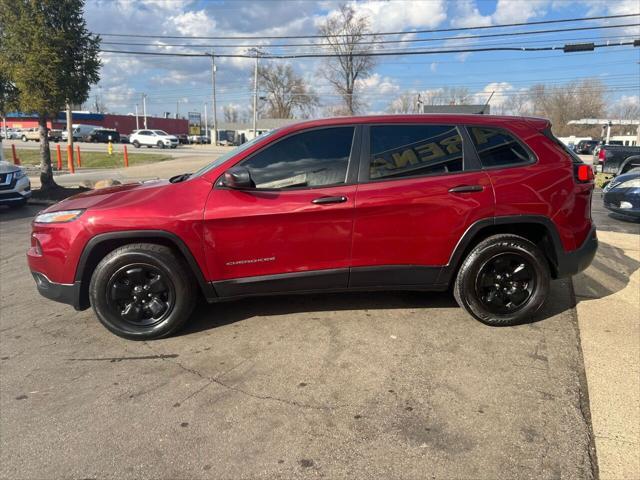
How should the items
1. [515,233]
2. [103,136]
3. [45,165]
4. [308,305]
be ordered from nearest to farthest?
1. [515,233]
2. [308,305]
3. [45,165]
4. [103,136]

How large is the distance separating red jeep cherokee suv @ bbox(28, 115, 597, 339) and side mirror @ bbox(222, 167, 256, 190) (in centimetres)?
1

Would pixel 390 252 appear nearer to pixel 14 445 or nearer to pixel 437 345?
pixel 437 345

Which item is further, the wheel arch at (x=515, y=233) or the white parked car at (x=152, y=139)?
the white parked car at (x=152, y=139)

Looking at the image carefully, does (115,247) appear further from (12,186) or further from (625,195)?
(625,195)

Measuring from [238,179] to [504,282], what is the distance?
2.35 m

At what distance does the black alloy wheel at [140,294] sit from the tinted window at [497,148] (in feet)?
8.96

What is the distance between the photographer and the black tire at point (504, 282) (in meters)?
3.83

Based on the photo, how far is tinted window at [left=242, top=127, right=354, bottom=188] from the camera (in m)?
3.68

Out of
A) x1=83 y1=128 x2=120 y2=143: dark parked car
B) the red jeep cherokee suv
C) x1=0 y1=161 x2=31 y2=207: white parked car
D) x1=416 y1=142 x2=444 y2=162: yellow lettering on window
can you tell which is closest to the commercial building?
x1=83 y1=128 x2=120 y2=143: dark parked car

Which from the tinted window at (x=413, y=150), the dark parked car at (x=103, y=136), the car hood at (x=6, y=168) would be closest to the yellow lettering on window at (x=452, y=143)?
the tinted window at (x=413, y=150)

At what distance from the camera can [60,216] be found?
3693mm

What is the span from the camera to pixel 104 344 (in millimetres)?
3750

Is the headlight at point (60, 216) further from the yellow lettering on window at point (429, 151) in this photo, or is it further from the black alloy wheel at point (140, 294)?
the yellow lettering on window at point (429, 151)

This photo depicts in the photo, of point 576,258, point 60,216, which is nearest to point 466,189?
point 576,258
